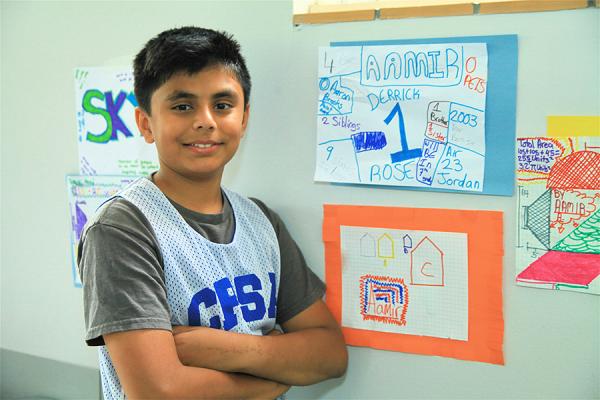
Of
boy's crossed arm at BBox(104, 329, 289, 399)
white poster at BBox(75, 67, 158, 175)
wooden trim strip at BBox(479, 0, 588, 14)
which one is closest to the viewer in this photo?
boy's crossed arm at BBox(104, 329, 289, 399)

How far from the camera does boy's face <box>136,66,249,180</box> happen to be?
3.71ft

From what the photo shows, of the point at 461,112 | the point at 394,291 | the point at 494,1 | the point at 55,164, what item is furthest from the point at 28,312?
the point at 494,1

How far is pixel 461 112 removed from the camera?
119 cm

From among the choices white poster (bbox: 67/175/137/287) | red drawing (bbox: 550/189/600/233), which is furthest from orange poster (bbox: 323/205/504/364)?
white poster (bbox: 67/175/137/287)

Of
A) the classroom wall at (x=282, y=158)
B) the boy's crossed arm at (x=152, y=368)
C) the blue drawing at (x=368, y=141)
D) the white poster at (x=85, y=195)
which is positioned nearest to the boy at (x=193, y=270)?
the boy's crossed arm at (x=152, y=368)

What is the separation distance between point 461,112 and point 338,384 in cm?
65

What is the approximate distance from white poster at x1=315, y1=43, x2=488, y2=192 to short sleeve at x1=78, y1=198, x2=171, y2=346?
17.1 inches

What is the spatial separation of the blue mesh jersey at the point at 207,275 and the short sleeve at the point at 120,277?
40mm

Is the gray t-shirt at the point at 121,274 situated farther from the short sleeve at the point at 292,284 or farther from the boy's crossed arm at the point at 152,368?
the short sleeve at the point at 292,284

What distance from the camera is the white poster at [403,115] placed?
119 cm

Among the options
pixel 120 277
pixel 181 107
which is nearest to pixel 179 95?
pixel 181 107

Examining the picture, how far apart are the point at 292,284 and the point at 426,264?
29 centimetres

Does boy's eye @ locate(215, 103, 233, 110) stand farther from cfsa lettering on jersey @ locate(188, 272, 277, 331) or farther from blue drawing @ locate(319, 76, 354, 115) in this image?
cfsa lettering on jersey @ locate(188, 272, 277, 331)

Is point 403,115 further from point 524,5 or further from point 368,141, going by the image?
point 524,5
